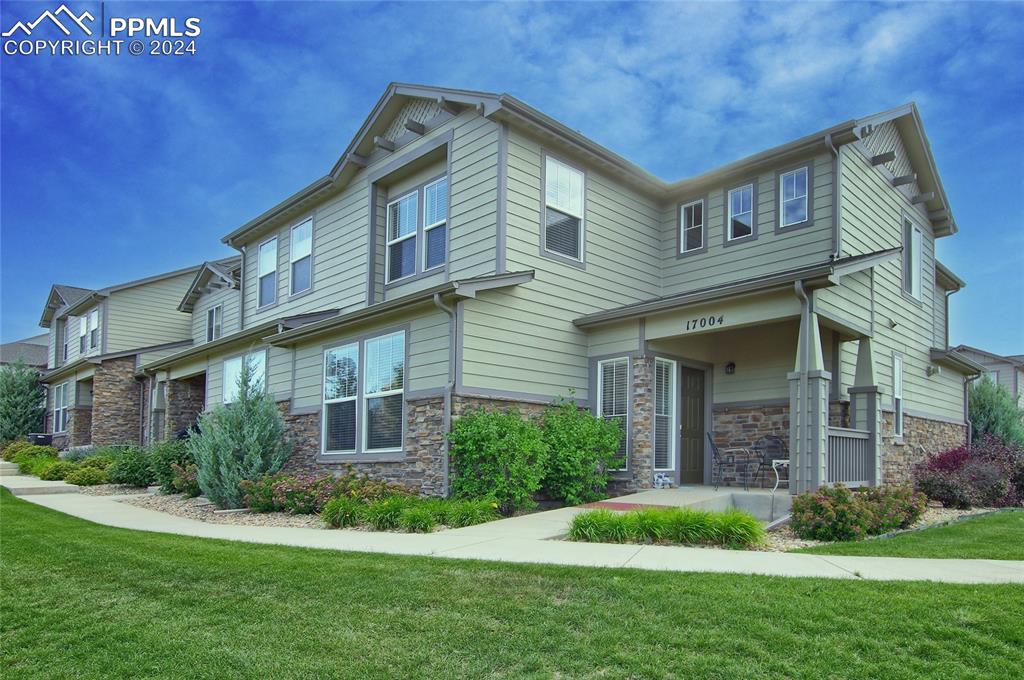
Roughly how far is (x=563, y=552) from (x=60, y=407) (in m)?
29.8

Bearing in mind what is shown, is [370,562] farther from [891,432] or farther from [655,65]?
[655,65]

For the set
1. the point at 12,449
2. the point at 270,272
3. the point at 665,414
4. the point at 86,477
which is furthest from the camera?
the point at 12,449

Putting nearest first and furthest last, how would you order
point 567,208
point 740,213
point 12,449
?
point 567,208 < point 740,213 < point 12,449

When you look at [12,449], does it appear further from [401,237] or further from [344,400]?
[401,237]

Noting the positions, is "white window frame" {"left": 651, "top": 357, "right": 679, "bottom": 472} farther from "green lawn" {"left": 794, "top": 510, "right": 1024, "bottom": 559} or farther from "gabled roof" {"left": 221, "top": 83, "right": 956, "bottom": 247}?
"green lawn" {"left": 794, "top": 510, "right": 1024, "bottom": 559}

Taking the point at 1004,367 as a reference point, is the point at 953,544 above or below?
below

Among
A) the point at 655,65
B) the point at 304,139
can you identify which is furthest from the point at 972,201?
the point at 304,139

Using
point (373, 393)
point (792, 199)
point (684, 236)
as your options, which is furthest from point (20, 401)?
point (792, 199)

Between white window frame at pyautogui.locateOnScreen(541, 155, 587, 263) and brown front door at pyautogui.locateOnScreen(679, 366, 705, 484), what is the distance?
2.91m

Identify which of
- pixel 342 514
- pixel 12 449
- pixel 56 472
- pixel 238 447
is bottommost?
pixel 56 472

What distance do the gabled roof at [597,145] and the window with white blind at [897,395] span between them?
428cm

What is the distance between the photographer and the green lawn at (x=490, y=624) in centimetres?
428

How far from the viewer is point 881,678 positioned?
397 cm

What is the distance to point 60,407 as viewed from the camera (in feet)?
100
